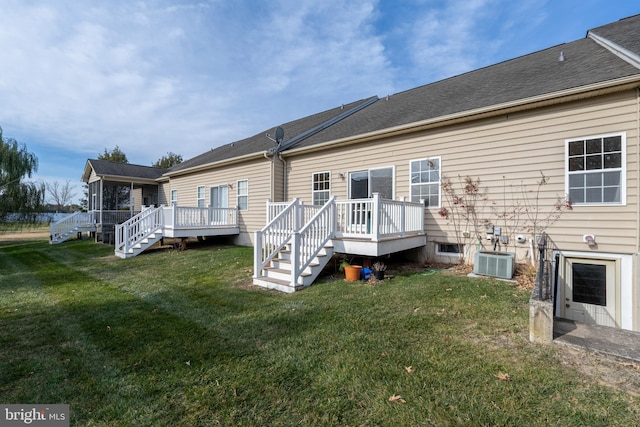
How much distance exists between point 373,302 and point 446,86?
856 cm

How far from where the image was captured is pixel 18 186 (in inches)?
636

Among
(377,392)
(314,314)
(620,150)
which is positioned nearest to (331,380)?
(377,392)

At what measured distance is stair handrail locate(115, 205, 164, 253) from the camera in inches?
419

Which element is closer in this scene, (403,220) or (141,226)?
(403,220)

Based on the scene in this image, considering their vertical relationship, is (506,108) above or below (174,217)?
above

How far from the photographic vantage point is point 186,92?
13.6 metres

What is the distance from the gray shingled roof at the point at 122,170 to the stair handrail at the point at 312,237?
16.0 m

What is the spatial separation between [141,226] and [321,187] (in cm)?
685

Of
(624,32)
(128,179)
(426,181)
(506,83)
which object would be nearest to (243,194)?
(426,181)

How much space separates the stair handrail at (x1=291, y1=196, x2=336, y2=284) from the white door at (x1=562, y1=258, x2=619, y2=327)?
16.5 feet

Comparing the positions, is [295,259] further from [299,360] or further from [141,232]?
[141,232]

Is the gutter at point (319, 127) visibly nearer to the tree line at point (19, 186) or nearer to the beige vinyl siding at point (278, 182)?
the beige vinyl siding at point (278, 182)

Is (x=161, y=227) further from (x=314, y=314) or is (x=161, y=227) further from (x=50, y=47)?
(x=314, y=314)

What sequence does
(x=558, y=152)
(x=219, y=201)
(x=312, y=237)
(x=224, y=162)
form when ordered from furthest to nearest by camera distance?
(x=219, y=201), (x=224, y=162), (x=312, y=237), (x=558, y=152)
